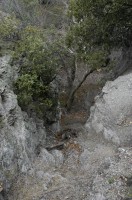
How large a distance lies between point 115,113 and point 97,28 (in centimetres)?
685

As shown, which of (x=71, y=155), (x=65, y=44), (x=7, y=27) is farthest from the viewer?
(x=65, y=44)

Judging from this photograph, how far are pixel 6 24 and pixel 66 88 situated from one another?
447 inches

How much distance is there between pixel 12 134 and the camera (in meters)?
16.2

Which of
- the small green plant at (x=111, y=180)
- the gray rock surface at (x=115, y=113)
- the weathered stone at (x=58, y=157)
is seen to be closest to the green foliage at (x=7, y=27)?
the gray rock surface at (x=115, y=113)

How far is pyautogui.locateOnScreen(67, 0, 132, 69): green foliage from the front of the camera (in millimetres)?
22703

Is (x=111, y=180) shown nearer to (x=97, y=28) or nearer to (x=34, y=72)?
(x=34, y=72)

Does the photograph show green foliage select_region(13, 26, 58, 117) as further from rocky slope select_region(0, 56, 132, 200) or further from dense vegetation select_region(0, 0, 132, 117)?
rocky slope select_region(0, 56, 132, 200)

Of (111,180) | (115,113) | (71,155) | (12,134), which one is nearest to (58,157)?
(71,155)

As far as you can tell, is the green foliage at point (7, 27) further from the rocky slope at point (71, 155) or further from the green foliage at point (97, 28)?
the green foliage at point (97, 28)

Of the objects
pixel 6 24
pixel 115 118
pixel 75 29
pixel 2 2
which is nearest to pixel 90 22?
pixel 75 29

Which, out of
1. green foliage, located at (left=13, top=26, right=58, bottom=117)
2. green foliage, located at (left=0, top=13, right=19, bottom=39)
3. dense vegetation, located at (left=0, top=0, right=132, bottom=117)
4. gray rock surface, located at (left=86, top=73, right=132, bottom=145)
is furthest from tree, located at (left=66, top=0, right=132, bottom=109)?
green foliage, located at (left=0, top=13, right=19, bottom=39)

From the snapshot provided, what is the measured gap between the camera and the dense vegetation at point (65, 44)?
19922 mm

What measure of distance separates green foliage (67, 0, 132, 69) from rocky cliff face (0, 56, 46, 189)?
6.29 m

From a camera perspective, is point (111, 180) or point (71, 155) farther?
point (71, 155)
